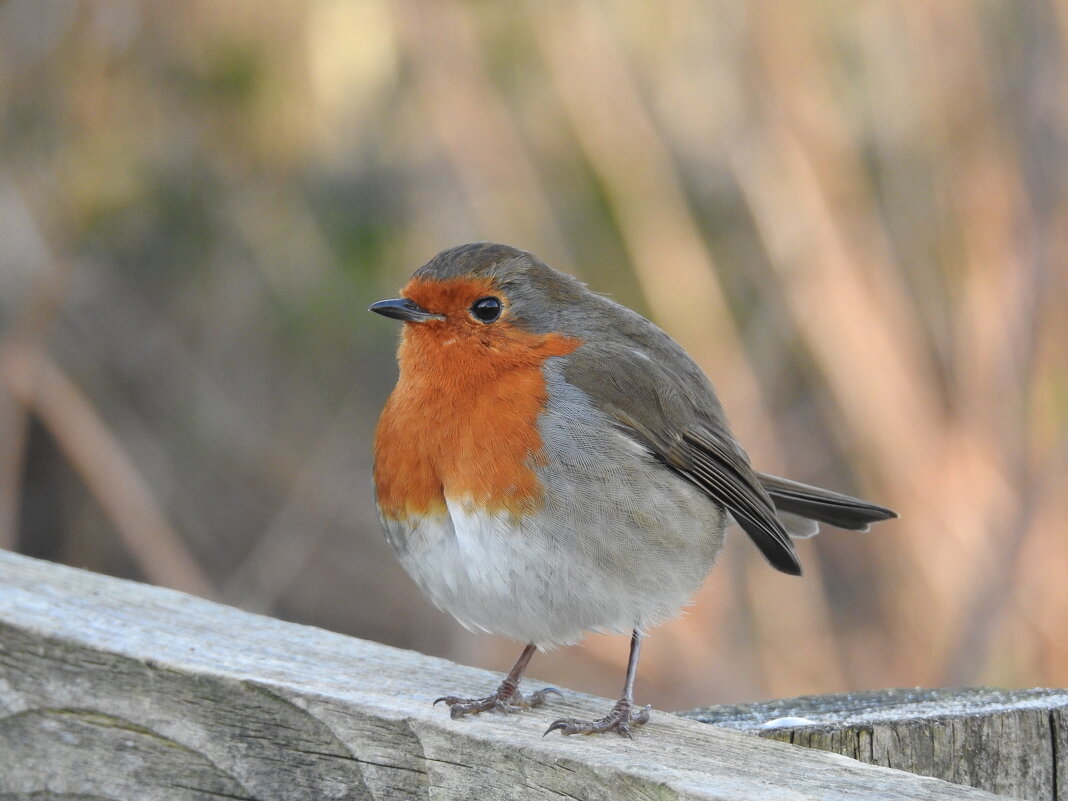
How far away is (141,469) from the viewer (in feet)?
18.1

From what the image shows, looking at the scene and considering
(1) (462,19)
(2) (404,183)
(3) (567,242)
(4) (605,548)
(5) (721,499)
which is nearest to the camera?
(4) (605,548)

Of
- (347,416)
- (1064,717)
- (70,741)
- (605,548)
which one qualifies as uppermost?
(1064,717)

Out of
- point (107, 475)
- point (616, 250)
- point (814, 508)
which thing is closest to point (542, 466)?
point (814, 508)

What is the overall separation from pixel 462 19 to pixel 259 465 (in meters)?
2.02

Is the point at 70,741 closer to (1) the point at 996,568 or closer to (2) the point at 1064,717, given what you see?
(2) the point at 1064,717

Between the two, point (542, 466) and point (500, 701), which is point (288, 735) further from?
point (542, 466)

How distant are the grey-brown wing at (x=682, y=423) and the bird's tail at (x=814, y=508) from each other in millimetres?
107

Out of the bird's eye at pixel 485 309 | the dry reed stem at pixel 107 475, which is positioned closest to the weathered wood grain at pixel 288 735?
the bird's eye at pixel 485 309

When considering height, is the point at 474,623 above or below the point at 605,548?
below

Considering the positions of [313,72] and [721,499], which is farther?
[313,72]

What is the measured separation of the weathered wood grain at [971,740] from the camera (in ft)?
6.01

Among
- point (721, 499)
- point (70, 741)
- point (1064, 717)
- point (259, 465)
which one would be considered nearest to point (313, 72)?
point (259, 465)

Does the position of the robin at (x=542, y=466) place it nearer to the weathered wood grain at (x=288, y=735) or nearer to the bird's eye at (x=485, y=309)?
the bird's eye at (x=485, y=309)

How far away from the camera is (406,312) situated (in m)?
2.72
